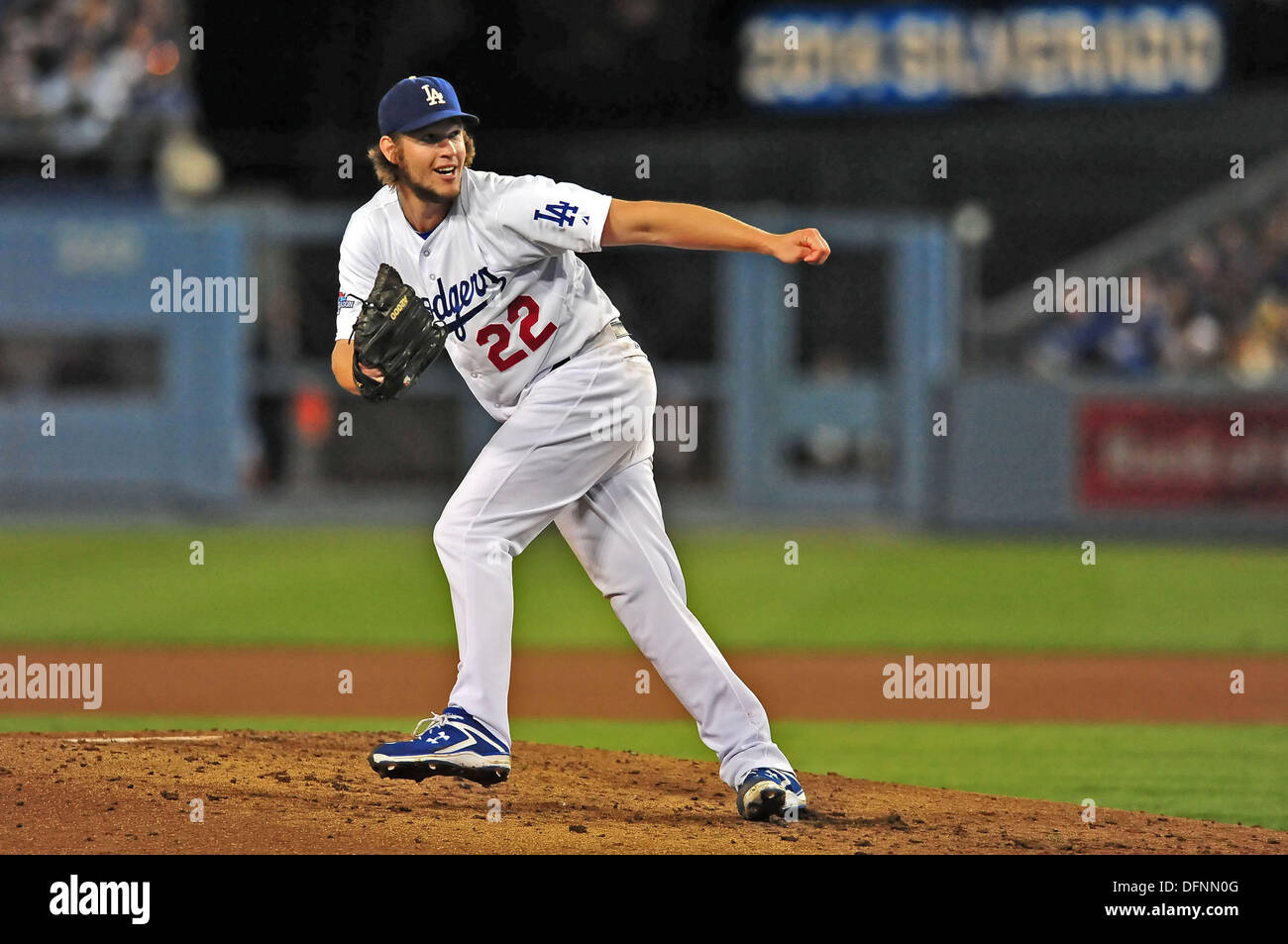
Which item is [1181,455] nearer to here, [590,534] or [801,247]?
[590,534]

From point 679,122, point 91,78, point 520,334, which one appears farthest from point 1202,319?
point 520,334

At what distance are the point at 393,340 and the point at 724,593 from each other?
7973mm

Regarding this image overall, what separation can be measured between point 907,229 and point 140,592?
9.63m

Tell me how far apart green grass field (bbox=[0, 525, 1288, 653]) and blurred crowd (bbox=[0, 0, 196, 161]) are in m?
5.39

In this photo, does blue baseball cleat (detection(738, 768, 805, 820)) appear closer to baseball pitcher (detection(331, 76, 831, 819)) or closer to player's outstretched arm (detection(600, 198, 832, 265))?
baseball pitcher (detection(331, 76, 831, 819))

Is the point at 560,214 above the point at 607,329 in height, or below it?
above

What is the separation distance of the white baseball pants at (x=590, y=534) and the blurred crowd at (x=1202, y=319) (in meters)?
12.0

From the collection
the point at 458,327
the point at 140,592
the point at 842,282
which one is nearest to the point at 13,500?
the point at 140,592

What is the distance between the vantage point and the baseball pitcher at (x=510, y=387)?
4.92 metres

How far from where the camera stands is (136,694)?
8312mm

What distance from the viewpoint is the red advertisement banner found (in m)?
15.2

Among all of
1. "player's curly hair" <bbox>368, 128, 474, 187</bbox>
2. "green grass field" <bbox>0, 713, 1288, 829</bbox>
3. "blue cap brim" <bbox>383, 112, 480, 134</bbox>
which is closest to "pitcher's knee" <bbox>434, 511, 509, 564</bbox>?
"player's curly hair" <bbox>368, 128, 474, 187</bbox>

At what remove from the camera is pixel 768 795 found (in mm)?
5039

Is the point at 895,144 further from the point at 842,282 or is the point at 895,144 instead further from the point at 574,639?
Result: the point at 574,639
